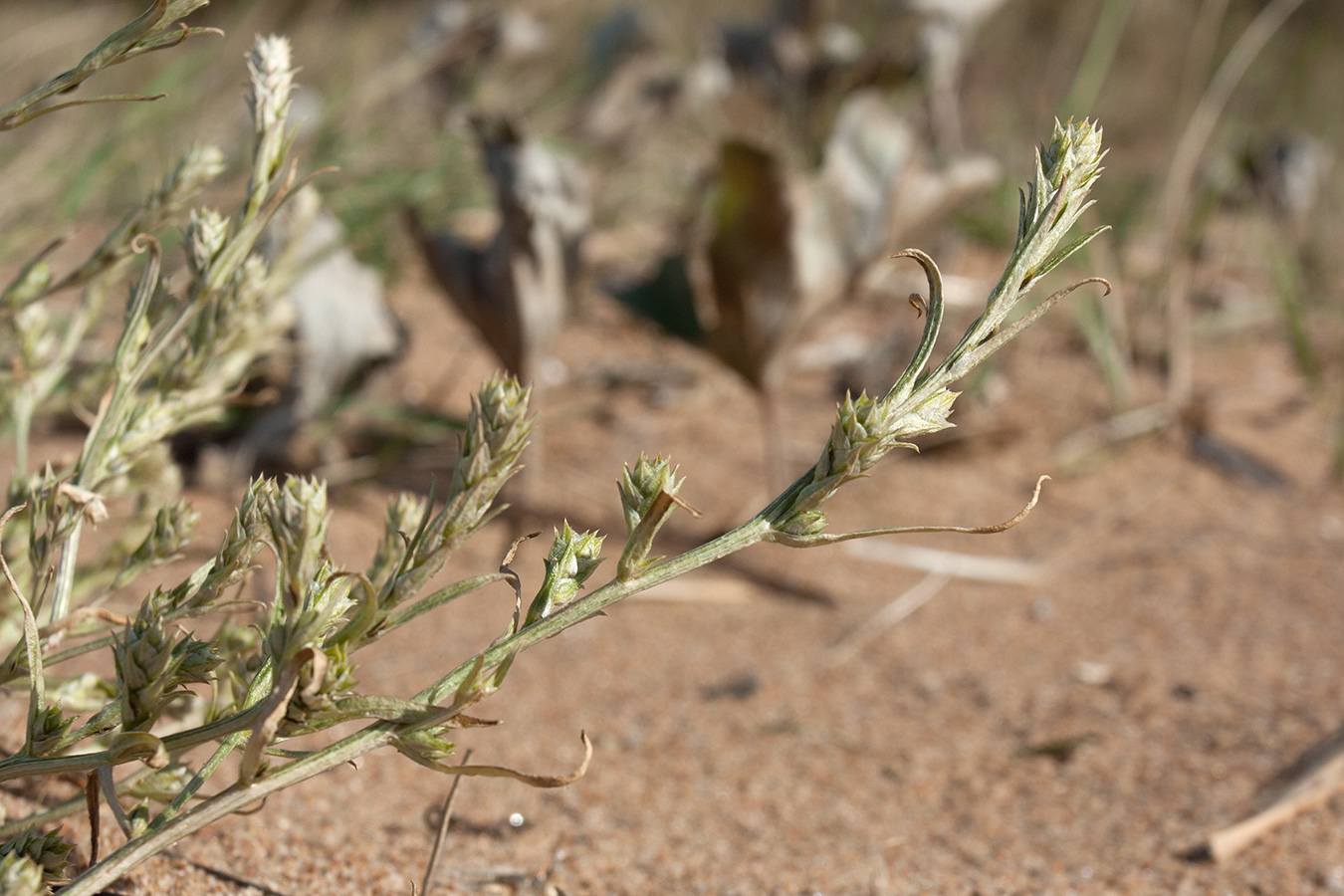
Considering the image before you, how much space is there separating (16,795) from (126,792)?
0.51 ft

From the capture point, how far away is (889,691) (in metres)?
1.09

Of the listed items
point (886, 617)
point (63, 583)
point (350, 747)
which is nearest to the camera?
point (350, 747)

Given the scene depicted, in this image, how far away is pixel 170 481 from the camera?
689 mm

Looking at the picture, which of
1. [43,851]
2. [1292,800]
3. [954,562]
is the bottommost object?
[954,562]

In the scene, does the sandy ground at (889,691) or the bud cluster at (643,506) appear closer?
the bud cluster at (643,506)

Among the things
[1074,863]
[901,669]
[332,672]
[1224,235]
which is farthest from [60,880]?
[1224,235]

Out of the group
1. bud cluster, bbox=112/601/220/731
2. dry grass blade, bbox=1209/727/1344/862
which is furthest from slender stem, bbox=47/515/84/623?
dry grass blade, bbox=1209/727/1344/862

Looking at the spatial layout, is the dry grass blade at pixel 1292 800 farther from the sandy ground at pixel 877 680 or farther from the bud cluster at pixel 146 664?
the bud cluster at pixel 146 664

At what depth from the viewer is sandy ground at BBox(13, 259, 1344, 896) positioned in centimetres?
72

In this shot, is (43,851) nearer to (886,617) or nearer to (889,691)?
(889,691)

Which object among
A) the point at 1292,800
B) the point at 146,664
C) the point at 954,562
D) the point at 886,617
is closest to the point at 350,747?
the point at 146,664

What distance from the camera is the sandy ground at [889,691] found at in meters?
0.72

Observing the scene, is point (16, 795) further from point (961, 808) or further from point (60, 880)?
point (961, 808)

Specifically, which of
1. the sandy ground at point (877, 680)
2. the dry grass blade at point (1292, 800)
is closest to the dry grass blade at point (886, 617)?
the sandy ground at point (877, 680)
